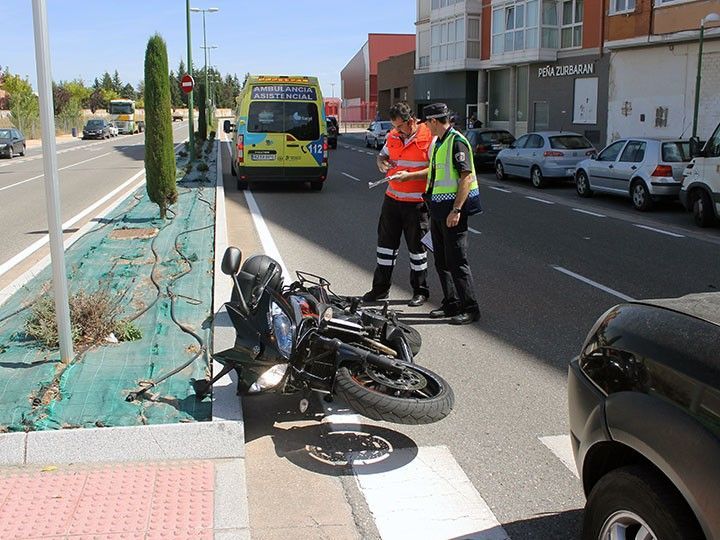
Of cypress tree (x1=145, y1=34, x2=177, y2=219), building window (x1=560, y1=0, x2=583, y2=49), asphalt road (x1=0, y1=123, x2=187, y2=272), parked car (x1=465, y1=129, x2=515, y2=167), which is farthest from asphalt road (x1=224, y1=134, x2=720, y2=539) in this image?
building window (x1=560, y1=0, x2=583, y2=49)

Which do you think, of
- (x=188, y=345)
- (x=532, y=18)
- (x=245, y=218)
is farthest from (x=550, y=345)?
(x=532, y=18)

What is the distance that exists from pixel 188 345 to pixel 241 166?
13370mm

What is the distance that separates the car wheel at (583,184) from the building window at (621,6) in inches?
410

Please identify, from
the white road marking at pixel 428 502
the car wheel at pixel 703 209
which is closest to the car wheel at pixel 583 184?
the car wheel at pixel 703 209

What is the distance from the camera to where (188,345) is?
6.03 meters

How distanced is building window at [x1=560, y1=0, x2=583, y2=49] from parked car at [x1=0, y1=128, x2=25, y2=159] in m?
25.1

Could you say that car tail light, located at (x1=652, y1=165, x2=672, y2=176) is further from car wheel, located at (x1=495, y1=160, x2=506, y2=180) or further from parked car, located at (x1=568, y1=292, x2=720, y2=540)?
parked car, located at (x1=568, y1=292, x2=720, y2=540)

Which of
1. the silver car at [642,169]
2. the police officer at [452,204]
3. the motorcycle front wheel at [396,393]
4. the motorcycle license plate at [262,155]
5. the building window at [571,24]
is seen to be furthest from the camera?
the building window at [571,24]

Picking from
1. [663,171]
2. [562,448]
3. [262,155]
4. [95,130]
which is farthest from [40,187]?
[95,130]

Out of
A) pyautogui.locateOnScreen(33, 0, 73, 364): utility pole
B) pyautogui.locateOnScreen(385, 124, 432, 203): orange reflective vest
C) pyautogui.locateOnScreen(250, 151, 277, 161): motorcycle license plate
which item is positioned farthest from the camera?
pyautogui.locateOnScreen(250, 151, 277, 161): motorcycle license plate

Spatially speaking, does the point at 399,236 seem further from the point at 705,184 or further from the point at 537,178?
the point at 537,178

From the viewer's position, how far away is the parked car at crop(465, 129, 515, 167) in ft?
83.0

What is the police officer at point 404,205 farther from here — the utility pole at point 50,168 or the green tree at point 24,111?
the green tree at point 24,111

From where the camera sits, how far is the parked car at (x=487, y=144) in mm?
25300
